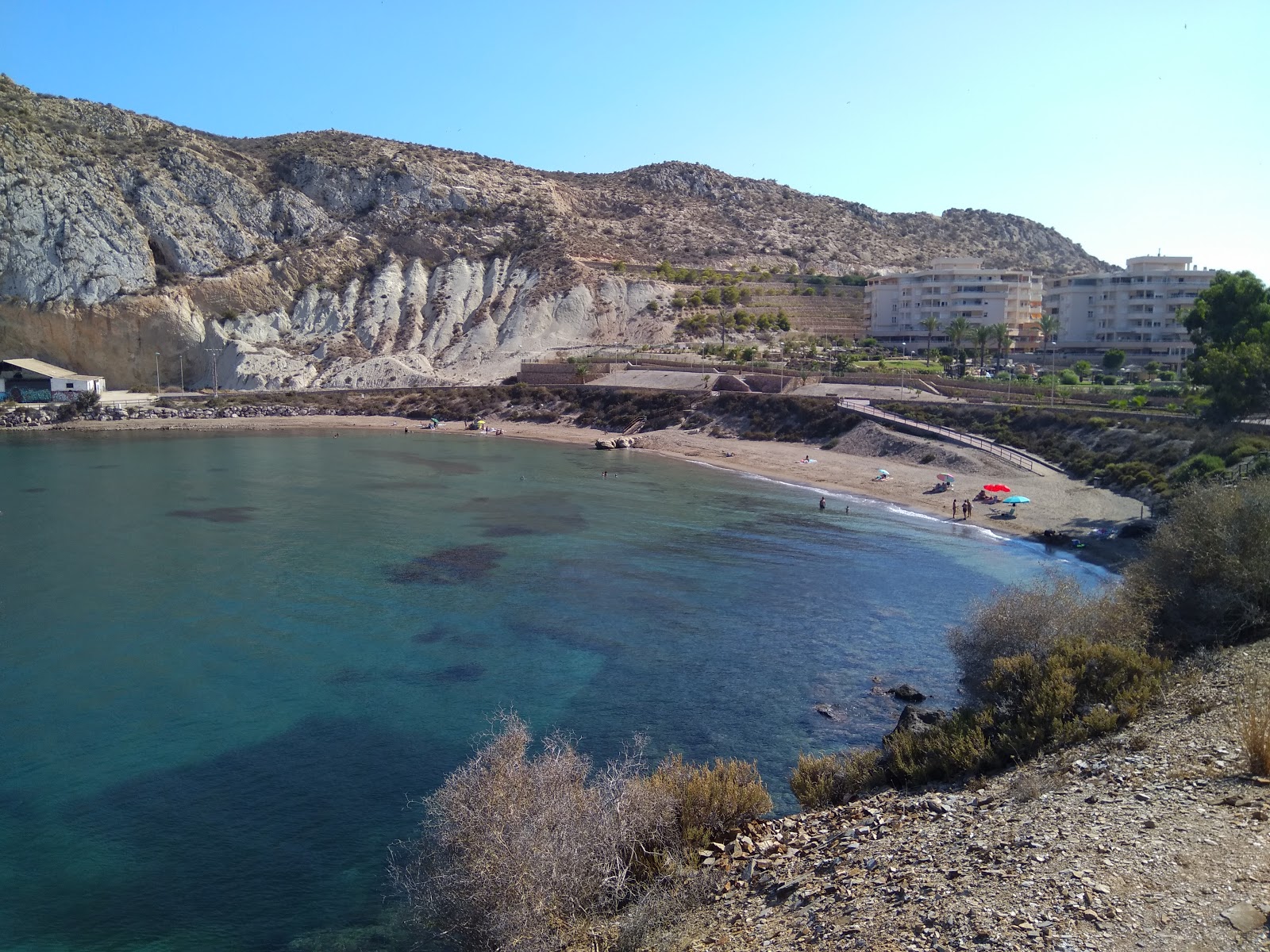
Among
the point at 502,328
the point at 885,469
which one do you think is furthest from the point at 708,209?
the point at 885,469

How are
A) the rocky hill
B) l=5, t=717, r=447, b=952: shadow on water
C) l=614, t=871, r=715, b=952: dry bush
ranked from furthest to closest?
1. the rocky hill
2. l=5, t=717, r=447, b=952: shadow on water
3. l=614, t=871, r=715, b=952: dry bush

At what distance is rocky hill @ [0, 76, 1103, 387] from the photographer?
8725cm

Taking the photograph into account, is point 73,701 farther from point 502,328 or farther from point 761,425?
point 502,328

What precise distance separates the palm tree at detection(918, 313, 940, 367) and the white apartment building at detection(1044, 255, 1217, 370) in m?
11.3

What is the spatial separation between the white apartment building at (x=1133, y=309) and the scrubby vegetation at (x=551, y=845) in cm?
7851

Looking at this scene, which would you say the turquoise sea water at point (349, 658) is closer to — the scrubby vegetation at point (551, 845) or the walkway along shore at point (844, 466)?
the walkway along shore at point (844, 466)

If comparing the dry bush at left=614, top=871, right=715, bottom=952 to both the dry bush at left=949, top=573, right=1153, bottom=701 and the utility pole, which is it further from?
the utility pole

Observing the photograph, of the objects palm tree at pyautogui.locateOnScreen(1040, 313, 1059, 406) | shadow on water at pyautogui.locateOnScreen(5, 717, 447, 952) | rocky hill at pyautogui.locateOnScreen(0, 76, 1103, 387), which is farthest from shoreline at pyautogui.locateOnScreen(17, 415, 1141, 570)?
palm tree at pyautogui.locateOnScreen(1040, 313, 1059, 406)

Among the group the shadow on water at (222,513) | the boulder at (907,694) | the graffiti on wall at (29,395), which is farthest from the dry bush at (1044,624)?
the graffiti on wall at (29,395)

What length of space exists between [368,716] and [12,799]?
6.75 metres

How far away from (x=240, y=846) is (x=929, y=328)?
79.7 meters

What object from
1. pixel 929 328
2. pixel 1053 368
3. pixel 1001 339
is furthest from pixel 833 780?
pixel 929 328

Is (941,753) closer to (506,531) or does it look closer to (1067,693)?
(1067,693)

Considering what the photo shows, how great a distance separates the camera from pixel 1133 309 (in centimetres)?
8319
